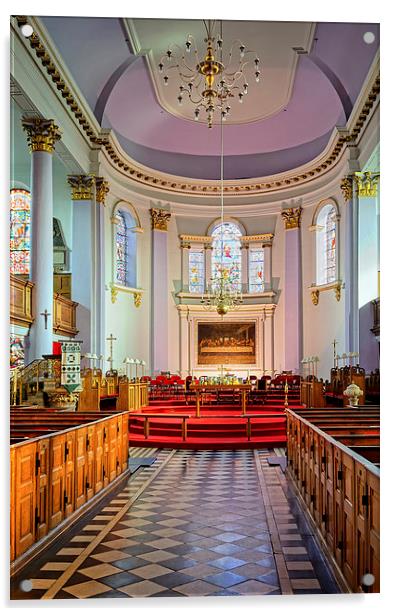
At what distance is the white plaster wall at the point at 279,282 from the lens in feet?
73.1

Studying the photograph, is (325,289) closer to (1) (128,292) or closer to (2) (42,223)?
(1) (128,292)

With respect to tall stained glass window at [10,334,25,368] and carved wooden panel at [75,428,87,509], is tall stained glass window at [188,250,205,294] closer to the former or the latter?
tall stained glass window at [10,334,25,368]

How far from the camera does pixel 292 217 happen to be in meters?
22.2

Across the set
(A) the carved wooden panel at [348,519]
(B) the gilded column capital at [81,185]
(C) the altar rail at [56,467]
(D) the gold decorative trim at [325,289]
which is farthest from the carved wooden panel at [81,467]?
(D) the gold decorative trim at [325,289]

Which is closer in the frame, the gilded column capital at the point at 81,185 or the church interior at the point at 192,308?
the church interior at the point at 192,308

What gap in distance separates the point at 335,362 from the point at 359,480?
1514 cm

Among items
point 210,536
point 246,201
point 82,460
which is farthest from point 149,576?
point 246,201

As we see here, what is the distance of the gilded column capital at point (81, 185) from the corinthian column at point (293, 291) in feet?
25.3

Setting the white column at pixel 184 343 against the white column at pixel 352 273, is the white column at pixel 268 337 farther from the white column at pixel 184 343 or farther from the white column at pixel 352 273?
the white column at pixel 352 273

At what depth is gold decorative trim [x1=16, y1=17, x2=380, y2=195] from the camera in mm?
13188

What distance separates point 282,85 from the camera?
1806 centimetres

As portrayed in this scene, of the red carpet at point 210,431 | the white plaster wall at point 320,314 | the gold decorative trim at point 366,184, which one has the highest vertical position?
the gold decorative trim at point 366,184

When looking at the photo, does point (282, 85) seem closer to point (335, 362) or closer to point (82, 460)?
point (335, 362)

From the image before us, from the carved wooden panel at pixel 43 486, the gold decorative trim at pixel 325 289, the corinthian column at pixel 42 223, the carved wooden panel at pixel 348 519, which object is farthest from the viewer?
the gold decorative trim at pixel 325 289
